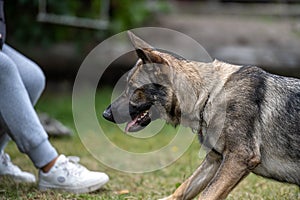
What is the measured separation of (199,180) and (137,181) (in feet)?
3.10

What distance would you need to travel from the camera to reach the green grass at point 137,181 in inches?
172

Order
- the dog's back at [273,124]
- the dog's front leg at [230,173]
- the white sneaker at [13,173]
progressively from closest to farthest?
the dog's front leg at [230,173], the dog's back at [273,124], the white sneaker at [13,173]

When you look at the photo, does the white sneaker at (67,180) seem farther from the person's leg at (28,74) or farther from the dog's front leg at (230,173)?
the dog's front leg at (230,173)

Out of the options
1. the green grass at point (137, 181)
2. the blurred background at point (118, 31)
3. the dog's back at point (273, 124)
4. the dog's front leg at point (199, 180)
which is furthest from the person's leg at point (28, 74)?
the blurred background at point (118, 31)

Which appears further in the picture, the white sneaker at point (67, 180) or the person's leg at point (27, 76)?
the person's leg at point (27, 76)

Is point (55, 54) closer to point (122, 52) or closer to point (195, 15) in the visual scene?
point (122, 52)

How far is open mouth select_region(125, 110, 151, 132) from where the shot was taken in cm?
402

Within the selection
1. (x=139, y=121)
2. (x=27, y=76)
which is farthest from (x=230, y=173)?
(x=27, y=76)

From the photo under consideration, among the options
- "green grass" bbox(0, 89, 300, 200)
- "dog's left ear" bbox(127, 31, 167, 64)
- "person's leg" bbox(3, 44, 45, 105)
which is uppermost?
"dog's left ear" bbox(127, 31, 167, 64)

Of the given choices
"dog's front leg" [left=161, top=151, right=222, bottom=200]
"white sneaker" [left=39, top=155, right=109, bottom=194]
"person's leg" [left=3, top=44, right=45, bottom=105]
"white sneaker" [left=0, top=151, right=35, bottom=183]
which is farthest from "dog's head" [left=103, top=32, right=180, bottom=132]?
"white sneaker" [left=0, top=151, right=35, bottom=183]

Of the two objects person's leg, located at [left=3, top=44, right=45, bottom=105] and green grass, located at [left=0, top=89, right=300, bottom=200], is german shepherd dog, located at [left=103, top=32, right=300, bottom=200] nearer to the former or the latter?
green grass, located at [left=0, top=89, right=300, bottom=200]

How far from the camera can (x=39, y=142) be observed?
14.2 ft

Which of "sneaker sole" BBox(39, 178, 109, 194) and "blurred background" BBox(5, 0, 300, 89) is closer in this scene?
"sneaker sole" BBox(39, 178, 109, 194)

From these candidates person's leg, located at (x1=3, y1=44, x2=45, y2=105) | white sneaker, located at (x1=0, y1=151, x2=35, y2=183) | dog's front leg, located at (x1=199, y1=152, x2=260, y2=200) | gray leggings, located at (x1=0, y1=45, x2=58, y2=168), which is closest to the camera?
dog's front leg, located at (x1=199, y1=152, x2=260, y2=200)
